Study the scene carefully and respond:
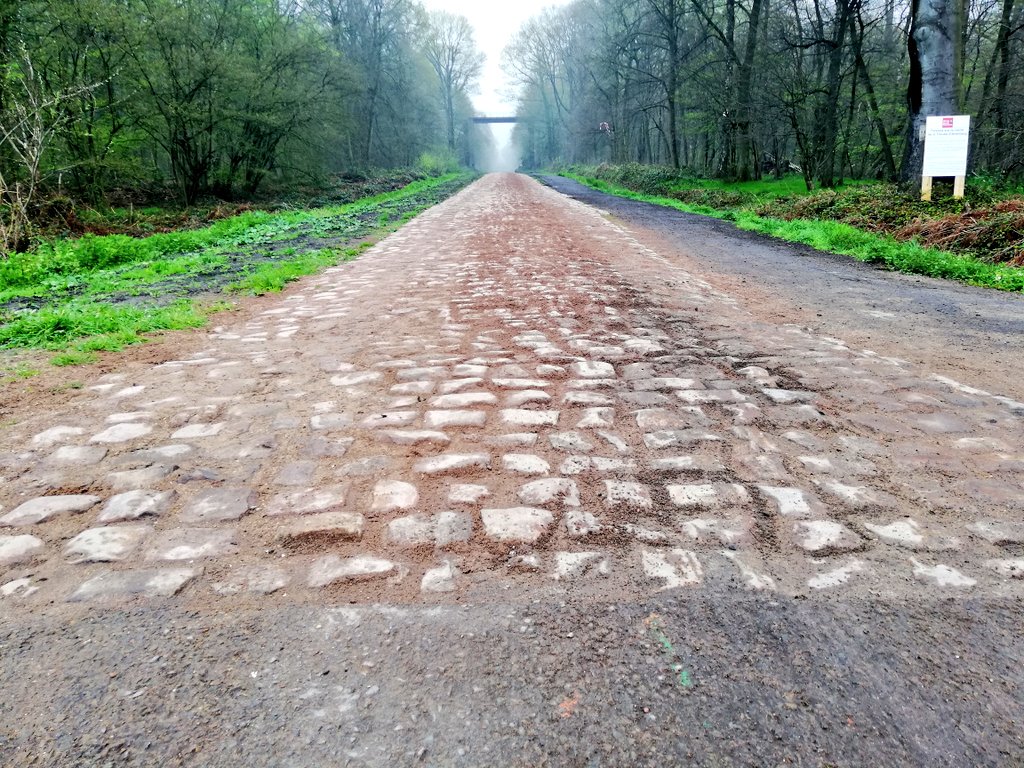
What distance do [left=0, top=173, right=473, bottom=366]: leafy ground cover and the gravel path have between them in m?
1.66

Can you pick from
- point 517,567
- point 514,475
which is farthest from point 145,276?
point 517,567

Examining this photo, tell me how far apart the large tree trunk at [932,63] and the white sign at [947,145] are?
55 centimetres

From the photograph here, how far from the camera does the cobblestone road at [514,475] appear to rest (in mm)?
2055

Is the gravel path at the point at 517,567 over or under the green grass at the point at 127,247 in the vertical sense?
under

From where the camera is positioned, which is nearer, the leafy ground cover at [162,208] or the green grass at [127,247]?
the green grass at [127,247]

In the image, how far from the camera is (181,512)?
2445 mm

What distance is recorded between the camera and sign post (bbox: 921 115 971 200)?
10867mm

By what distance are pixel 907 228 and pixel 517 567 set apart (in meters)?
10.9

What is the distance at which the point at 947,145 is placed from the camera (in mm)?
10930

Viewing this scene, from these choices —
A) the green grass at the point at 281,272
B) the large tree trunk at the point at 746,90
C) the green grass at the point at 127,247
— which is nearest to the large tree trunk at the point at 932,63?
the large tree trunk at the point at 746,90

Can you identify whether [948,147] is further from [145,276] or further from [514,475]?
[145,276]

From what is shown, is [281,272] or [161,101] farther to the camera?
[161,101]

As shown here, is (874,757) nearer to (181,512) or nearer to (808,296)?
(181,512)

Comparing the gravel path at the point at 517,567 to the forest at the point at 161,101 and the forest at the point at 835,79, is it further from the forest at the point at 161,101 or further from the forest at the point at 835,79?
the forest at the point at 835,79
